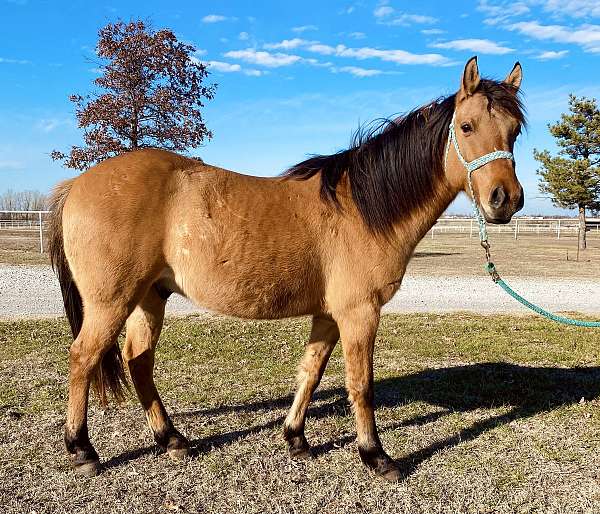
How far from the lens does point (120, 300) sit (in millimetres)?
3459

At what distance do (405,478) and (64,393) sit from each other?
3538 mm

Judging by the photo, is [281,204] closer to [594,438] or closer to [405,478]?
[405,478]

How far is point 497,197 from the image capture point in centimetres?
326

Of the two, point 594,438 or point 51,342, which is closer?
point 594,438

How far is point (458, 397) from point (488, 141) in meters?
3.03

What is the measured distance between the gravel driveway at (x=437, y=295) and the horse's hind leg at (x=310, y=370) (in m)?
5.78

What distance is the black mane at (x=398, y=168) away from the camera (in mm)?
3680

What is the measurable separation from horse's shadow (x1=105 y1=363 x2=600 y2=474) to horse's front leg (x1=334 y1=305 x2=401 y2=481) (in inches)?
10.1

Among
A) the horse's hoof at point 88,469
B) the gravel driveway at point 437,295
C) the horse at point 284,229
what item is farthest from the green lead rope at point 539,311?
the gravel driveway at point 437,295

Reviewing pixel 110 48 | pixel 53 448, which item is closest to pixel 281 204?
pixel 53 448

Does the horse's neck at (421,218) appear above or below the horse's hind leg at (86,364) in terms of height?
above

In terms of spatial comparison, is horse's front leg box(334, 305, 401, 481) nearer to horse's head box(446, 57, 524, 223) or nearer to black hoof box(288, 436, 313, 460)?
black hoof box(288, 436, 313, 460)

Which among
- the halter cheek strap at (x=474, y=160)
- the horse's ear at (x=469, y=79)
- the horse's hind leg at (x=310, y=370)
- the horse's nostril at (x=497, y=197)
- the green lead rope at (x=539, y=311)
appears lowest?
the horse's hind leg at (x=310, y=370)

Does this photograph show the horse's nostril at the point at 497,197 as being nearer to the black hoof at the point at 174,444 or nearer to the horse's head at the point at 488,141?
the horse's head at the point at 488,141
